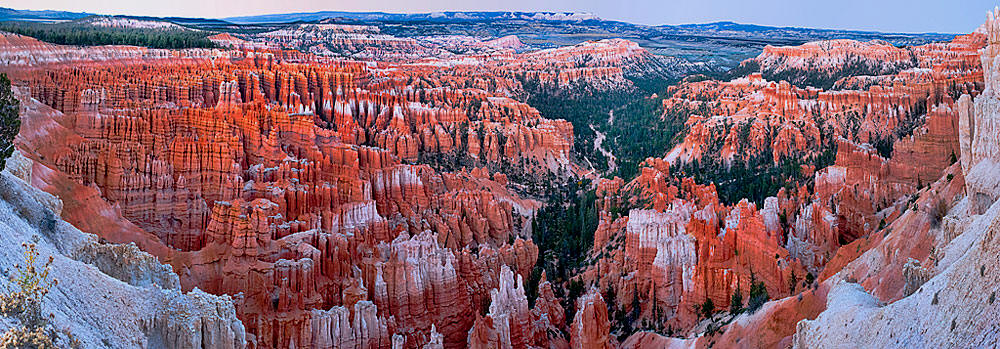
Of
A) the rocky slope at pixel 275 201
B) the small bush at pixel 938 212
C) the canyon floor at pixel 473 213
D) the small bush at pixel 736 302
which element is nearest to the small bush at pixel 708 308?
the canyon floor at pixel 473 213

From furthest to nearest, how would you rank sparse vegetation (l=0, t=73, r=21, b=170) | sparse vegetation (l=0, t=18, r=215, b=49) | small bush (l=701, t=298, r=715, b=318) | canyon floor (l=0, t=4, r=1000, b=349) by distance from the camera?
sparse vegetation (l=0, t=18, r=215, b=49), small bush (l=701, t=298, r=715, b=318), sparse vegetation (l=0, t=73, r=21, b=170), canyon floor (l=0, t=4, r=1000, b=349)

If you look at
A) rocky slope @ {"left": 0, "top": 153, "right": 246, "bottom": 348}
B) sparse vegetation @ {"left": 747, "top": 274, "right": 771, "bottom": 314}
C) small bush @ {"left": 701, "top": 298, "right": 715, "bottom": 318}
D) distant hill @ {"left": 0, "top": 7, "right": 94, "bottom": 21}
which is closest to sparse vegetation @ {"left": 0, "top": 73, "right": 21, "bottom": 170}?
rocky slope @ {"left": 0, "top": 153, "right": 246, "bottom": 348}

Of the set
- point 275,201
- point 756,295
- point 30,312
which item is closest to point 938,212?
point 756,295

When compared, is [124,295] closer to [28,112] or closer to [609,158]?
[28,112]

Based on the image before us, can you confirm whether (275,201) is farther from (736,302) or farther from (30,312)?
(30,312)

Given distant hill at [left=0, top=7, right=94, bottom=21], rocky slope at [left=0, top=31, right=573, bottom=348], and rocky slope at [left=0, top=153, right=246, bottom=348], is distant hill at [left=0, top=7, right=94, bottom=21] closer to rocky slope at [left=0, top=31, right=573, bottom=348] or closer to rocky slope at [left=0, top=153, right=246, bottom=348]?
rocky slope at [left=0, top=31, right=573, bottom=348]

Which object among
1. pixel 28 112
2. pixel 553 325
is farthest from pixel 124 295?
pixel 28 112

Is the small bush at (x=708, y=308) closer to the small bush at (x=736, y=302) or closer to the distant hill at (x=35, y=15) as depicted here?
the small bush at (x=736, y=302)

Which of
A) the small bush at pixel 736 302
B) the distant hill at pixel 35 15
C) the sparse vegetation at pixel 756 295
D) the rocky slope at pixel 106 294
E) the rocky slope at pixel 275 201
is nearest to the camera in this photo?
the rocky slope at pixel 106 294

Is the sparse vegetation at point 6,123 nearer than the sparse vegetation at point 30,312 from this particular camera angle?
No

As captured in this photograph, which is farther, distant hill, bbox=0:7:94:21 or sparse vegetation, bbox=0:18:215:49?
distant hill, bbox=0:7:94:21

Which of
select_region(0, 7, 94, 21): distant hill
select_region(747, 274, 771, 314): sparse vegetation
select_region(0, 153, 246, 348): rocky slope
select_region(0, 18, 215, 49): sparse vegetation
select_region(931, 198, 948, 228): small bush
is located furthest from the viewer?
select_region(0, 7, 94, 21): distant hill
